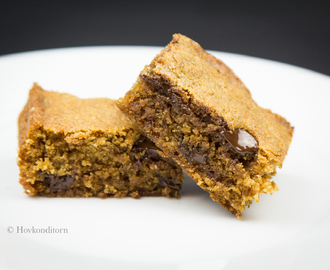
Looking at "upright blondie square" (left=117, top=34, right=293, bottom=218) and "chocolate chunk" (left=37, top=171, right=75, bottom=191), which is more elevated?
"upright blondie square" (left=117, top=34, right=293, bottom=218)

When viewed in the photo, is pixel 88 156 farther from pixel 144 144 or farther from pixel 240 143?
pixel 240 143

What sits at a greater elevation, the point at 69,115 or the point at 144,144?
the point at 69,115

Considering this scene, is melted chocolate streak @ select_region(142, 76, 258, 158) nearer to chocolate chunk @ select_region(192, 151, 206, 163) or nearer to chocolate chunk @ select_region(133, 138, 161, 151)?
chocolate chunk @ select_region(192, 151, 206, 163)

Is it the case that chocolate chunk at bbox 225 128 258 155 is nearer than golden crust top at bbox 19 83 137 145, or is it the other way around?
chocolate chunk at bbox 225 128 258 155

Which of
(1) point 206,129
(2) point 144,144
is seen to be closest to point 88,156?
(2) point 144,144

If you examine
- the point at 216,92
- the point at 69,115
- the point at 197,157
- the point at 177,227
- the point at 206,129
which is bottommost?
the point at 177,227

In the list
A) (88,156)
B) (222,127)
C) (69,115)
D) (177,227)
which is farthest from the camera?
(69,115)

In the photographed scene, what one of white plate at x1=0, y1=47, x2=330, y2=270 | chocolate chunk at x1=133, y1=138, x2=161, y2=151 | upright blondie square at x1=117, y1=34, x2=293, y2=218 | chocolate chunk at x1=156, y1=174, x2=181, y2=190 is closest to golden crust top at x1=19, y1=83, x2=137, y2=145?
chocolate chunk at x1=133, y1=138, x2=161, y2=151
